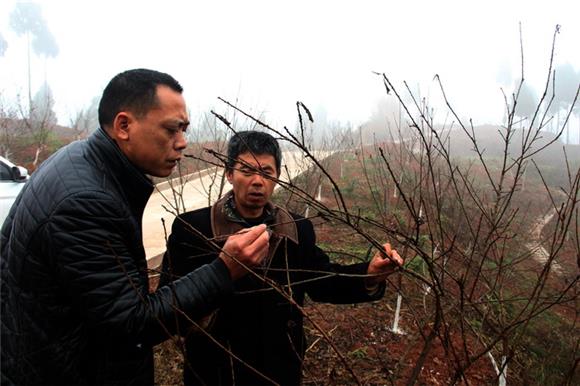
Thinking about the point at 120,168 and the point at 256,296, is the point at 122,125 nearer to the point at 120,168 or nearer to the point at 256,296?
the point at 120,168

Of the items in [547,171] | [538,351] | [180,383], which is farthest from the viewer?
[547,171]

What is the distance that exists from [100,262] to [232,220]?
0.84 metres

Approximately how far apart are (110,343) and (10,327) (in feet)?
0.93

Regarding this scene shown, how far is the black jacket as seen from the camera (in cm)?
91

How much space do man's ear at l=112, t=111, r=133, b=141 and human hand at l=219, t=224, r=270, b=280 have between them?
1.55ft

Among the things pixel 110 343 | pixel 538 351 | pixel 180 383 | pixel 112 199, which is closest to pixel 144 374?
pixel 110 343

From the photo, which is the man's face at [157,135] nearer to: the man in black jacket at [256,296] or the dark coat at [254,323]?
the man in black jacket at [256,296]

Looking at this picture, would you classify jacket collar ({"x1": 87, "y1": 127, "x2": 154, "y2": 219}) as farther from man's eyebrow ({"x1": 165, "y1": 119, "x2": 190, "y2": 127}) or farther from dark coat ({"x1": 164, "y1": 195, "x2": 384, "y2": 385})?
dark coat ({"x1": 164, "y1": 195, "x2": 384, "y2": 385})

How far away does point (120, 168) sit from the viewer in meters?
1.10

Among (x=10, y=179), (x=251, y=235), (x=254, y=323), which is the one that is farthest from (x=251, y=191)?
(x=10, y=179)

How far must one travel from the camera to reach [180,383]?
133 inches

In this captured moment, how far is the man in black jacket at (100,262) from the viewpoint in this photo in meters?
0.91

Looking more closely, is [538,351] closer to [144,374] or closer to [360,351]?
[360,351]

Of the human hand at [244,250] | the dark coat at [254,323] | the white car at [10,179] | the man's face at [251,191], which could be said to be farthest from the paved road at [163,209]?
the white car at [10,179]
